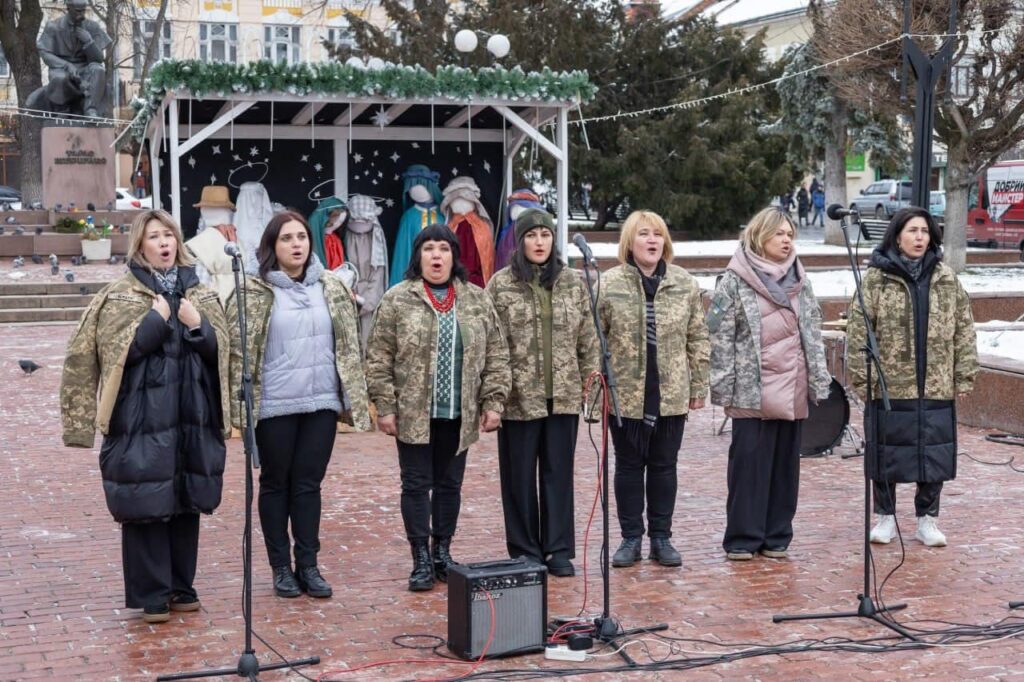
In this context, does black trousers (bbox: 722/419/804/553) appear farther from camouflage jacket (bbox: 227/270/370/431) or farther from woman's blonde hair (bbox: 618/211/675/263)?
camouflage jacket (bbox: 227/270/370/431)

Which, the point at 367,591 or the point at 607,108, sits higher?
the point at 607,108

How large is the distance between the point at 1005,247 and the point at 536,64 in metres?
13.2

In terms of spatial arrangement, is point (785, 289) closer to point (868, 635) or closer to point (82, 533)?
point (868, 635)

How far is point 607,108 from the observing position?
99.6 feet

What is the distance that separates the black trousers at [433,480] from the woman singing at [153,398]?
946mm

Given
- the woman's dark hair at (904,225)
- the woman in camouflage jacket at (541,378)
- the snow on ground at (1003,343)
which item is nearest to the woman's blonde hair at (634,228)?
the woman in camouflage jacket at (541,378)

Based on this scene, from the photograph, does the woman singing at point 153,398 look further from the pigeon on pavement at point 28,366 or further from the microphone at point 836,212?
the pigeon on pavement at point 28,366

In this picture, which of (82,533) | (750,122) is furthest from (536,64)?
(82,533)

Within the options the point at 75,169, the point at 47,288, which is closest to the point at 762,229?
the point at 47,288

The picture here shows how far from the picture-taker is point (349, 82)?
10781 millimetres

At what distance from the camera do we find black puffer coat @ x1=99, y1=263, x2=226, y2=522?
583cm

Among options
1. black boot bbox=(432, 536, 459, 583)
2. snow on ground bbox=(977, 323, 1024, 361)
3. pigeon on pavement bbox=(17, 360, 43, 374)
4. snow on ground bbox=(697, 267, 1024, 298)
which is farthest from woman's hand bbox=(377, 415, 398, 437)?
snow on ground bbox=(697, 267, 1024, 298)

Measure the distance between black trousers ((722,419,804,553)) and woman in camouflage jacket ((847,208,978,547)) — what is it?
0.43m

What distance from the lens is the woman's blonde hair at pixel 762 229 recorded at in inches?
280
